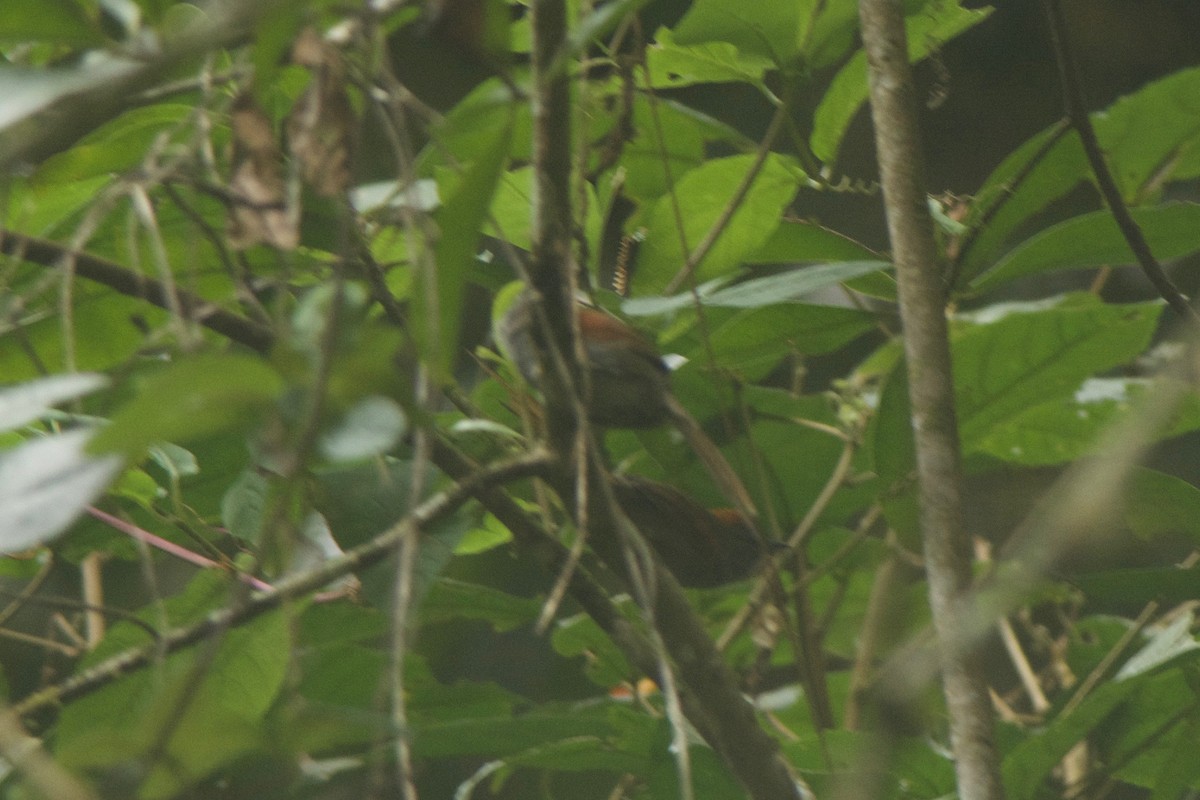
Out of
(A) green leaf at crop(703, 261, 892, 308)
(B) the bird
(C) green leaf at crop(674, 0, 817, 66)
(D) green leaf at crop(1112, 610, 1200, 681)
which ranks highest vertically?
(C) green leaf at crop(674, 0, 817, 66)

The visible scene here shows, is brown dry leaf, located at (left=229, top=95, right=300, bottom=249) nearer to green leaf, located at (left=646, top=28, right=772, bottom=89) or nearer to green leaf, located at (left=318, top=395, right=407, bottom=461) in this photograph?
green leaf, located at (left=318, top=395, right=407, bottom=461)

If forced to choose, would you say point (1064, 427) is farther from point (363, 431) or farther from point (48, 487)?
point (48, 487)

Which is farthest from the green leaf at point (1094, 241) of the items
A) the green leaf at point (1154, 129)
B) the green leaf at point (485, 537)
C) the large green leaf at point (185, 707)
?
the large green leaf at point (185, 707)

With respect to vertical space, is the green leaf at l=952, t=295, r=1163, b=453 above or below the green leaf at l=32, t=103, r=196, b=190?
below

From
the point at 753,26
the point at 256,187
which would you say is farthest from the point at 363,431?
the point at 753,26

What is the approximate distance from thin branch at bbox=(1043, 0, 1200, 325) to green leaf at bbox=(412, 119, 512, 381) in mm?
635

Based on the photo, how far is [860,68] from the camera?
1290 mm

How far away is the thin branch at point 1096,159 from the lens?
1.07 meters

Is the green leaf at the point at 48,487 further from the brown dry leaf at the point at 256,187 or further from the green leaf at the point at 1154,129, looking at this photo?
the green leaf at the point at 1154,129

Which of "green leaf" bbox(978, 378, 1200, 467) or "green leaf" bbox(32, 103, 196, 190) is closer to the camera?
"green leaf" bbox(32, 103, 196, 190)

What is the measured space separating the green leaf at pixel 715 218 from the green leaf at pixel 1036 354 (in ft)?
0.75

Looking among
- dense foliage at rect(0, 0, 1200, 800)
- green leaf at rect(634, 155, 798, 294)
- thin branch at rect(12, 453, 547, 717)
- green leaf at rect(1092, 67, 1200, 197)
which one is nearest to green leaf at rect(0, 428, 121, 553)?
dense foliage at rect(0, 0, 1200, 800)

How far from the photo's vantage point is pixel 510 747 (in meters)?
1.15

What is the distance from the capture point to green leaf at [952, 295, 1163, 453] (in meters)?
1.21
